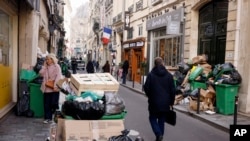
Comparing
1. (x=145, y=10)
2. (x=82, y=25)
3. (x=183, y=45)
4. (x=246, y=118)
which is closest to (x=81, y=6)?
(x=82, y=25)

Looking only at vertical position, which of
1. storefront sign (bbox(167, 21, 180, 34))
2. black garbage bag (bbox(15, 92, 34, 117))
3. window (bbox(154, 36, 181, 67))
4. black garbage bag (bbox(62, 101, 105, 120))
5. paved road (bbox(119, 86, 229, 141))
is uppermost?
storefront sign (bbox(167, 21, 180, 34))

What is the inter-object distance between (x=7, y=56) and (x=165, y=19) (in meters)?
10.3

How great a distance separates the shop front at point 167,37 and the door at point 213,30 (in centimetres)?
139

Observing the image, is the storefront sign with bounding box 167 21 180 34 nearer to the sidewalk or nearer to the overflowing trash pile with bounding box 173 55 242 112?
the overflowing trash pile with bounding box 173 55 242 112

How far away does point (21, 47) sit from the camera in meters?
10.5

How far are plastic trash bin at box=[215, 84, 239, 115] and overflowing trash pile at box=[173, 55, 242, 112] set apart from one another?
0.05 metres

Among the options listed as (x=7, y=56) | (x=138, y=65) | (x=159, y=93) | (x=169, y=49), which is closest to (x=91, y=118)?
(x=159, y=93)

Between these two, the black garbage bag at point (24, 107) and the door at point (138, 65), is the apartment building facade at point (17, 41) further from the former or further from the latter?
the door at point (138, 65)

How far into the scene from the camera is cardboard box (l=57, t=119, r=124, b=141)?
514cm

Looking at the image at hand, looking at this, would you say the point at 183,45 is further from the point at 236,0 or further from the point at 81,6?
the point at 81,6

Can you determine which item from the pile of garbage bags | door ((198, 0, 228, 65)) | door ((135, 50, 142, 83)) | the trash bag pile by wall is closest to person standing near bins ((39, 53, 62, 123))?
the pile of garbage bags

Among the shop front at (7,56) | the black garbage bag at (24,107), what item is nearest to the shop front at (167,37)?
the shop front at (7,56)

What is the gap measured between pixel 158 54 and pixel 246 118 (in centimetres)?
1149

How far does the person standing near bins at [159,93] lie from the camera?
6828mm
